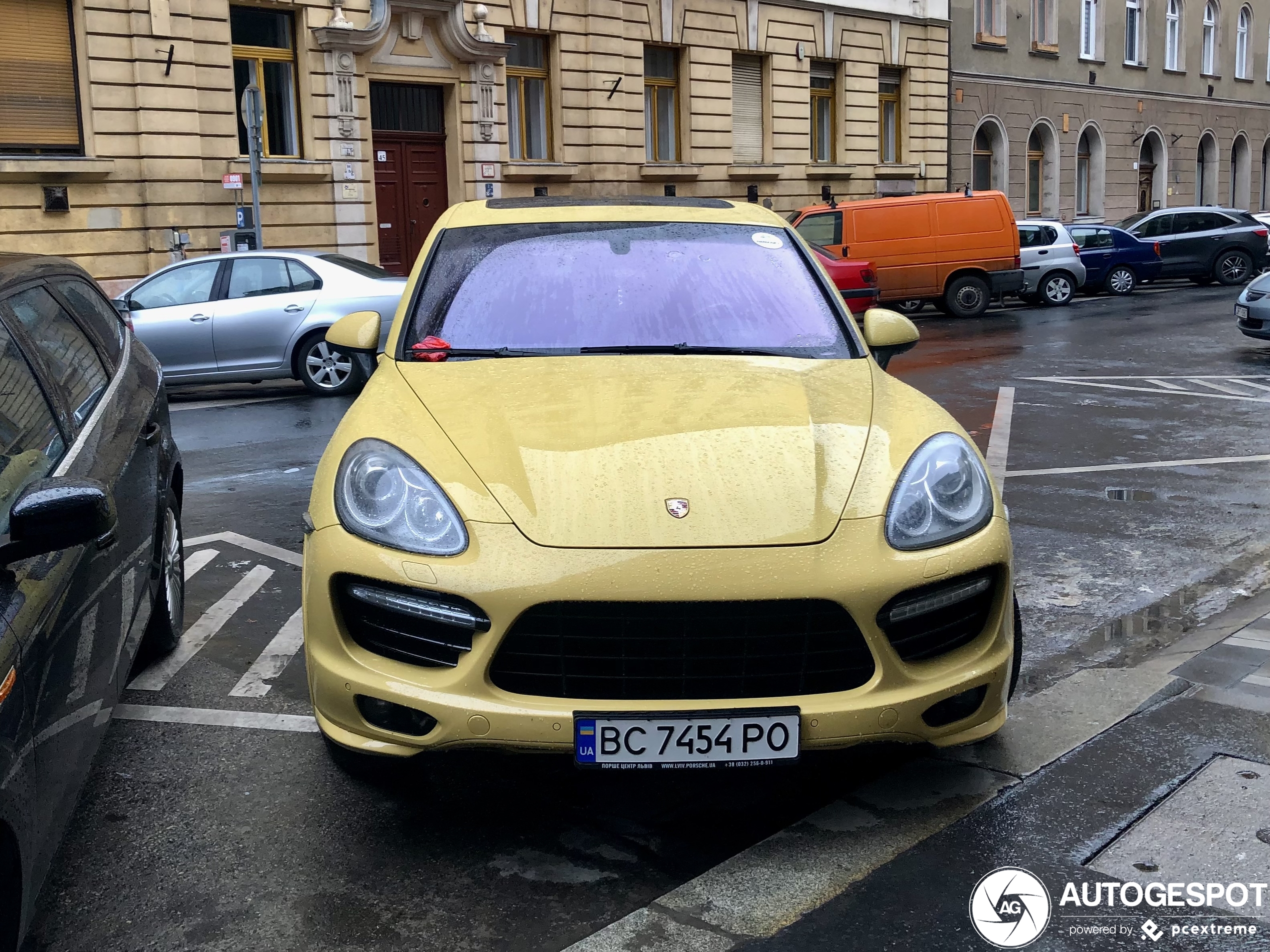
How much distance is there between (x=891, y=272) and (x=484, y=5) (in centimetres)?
816

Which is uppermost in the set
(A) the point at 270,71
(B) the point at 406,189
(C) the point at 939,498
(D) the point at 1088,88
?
(D) the point at 1088,88

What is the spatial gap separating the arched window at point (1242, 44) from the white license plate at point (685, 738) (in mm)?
48507

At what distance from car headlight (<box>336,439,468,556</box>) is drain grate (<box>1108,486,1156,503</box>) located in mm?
5246

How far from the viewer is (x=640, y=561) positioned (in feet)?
10.0

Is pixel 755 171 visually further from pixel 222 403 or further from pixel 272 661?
pixel 272 661

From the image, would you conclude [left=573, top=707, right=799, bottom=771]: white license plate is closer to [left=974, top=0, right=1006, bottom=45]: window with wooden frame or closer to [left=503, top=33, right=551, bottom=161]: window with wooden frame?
[left=503, top=33, right=551, bottom=161]: window with wooden frame

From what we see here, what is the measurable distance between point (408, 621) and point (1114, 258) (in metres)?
25.3

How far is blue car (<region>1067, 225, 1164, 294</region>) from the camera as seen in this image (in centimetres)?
2595

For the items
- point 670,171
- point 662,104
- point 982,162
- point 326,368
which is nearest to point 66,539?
point 326,368

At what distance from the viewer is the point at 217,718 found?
4355 mm

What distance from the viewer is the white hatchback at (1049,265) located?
23.9 meters

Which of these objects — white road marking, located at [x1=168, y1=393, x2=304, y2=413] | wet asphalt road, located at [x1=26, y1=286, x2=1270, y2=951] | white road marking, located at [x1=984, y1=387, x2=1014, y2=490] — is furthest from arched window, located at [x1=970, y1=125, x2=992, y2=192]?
wet asphalt road, located at [x1=26, y1=286, x2=1270, y2=951]

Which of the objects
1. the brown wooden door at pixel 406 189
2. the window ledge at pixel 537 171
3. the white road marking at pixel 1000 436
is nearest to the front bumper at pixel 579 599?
the white road marking at pixel 1000 436

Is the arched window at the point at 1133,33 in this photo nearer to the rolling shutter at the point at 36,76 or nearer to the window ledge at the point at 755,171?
the window ledge at the point at 755,171
